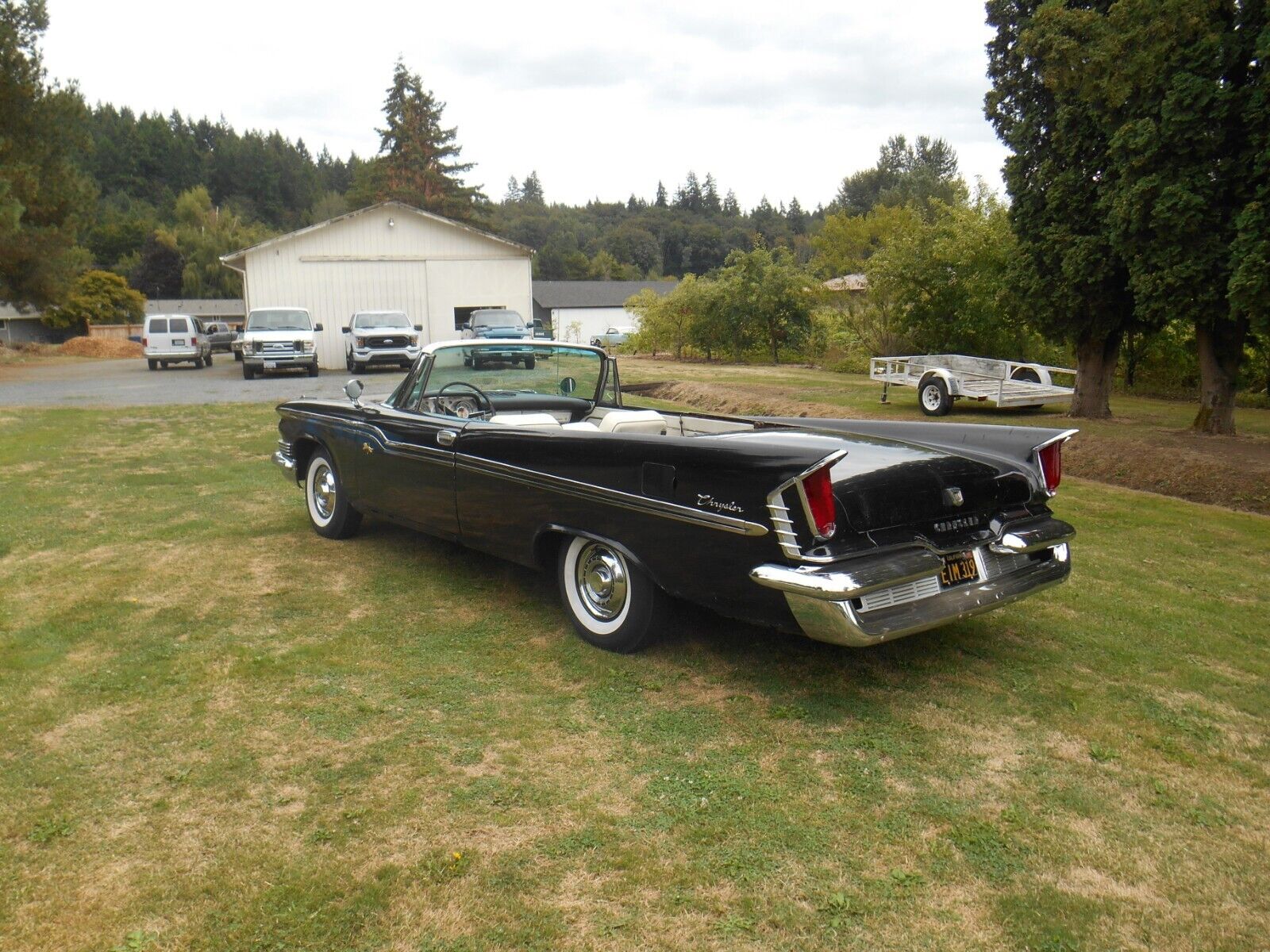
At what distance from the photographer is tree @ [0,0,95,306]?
30.2 metres

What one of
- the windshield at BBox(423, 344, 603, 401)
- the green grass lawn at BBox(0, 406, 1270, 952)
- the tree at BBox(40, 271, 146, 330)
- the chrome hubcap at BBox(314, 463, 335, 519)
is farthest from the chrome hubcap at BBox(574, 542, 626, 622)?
the tree at BBox(40, 271, 146, 330)

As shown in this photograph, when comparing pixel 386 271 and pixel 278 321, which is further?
pixel 386 271

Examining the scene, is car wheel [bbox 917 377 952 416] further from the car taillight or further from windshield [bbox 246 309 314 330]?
windshield [bbox 246 309 314 330]

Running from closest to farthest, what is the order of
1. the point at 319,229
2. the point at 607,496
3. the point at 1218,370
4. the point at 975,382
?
the point at 607,496, the point at 1218,370, the point at 975,382, the point at 319,229

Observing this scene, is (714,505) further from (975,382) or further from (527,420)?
(975,382)

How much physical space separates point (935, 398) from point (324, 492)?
36.9ft

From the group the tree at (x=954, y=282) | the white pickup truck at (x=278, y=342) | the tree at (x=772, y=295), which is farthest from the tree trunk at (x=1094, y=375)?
the white pickup truck at (x=278, y=342)

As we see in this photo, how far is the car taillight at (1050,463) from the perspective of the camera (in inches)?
181

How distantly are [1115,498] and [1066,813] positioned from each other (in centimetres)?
628

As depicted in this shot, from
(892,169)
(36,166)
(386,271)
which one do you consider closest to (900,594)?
(386,271)

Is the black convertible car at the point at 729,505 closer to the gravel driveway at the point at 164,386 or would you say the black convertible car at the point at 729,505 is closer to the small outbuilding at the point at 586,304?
the gravel driveway at the point at 164,386

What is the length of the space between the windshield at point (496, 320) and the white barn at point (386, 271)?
10.8 feet

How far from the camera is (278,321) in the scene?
25.0 m

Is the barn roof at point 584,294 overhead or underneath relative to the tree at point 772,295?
overhead
